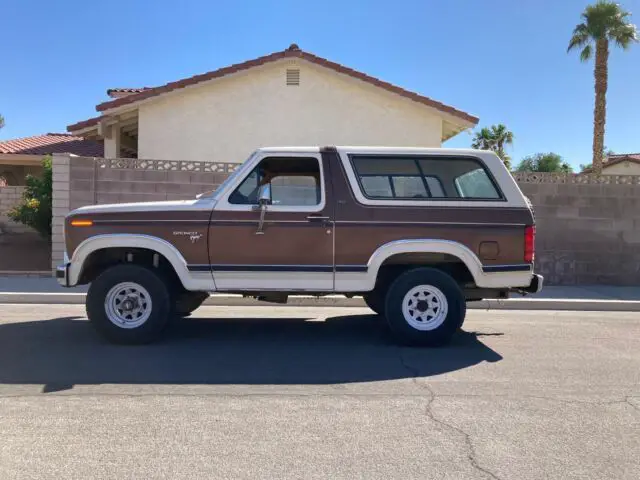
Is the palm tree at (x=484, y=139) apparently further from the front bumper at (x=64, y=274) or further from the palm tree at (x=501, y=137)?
the front bumper at (x=64, y=274)

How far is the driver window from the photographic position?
6438 mm

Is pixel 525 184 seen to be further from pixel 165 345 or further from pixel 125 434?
pixel 125 434

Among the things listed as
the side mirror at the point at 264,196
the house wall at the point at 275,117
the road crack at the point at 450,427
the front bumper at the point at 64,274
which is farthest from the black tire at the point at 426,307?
the house wall at the point at 275,117

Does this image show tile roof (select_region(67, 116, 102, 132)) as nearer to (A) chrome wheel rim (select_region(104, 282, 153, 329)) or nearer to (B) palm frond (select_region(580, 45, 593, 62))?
(A) chrome wheel rim (select_region(104, 282, 153, 329))

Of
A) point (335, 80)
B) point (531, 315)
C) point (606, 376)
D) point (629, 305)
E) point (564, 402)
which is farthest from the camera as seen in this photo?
point (335, 80)

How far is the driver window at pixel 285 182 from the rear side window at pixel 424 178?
0.53 metres

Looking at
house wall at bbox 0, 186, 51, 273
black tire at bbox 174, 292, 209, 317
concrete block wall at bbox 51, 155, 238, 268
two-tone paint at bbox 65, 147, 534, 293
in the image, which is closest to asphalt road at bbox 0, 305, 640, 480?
black tire at bbox 174, 292, 209, 317

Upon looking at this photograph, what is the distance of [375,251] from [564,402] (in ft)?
8.11

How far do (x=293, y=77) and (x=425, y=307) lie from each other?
10.0m

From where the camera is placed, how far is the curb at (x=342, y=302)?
963 centimetres

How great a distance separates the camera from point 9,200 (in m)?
15.8

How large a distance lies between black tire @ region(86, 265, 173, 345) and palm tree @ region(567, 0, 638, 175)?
20.2 metres

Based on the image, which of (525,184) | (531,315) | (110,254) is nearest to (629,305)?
(531,315)

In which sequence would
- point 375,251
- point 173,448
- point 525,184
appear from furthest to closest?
point 525,184
point 375,251
point 173,448
